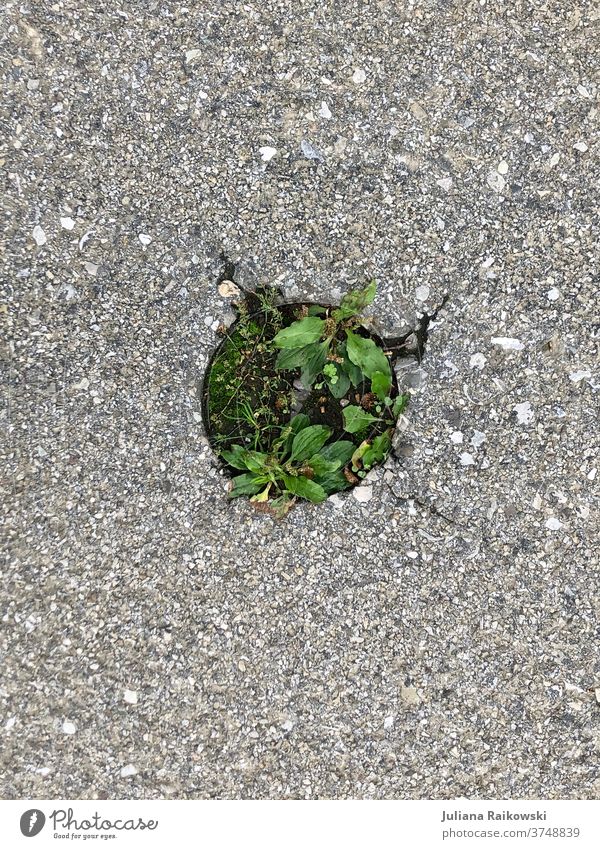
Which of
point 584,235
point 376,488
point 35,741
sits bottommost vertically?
point 35,741

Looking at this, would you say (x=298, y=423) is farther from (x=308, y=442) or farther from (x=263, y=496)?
(x=263, y=496)

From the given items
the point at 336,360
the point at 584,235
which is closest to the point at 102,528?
the point at 336,360

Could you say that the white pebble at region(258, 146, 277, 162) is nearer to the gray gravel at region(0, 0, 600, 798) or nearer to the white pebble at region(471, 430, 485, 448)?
the gray gravel at region(0, 0, 600, 798)

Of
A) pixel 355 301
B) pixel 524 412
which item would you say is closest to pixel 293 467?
pixel 355 301

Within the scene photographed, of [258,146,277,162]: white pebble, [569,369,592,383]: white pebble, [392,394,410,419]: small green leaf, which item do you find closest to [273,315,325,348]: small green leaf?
[392,394,410,419]: small green leaf
